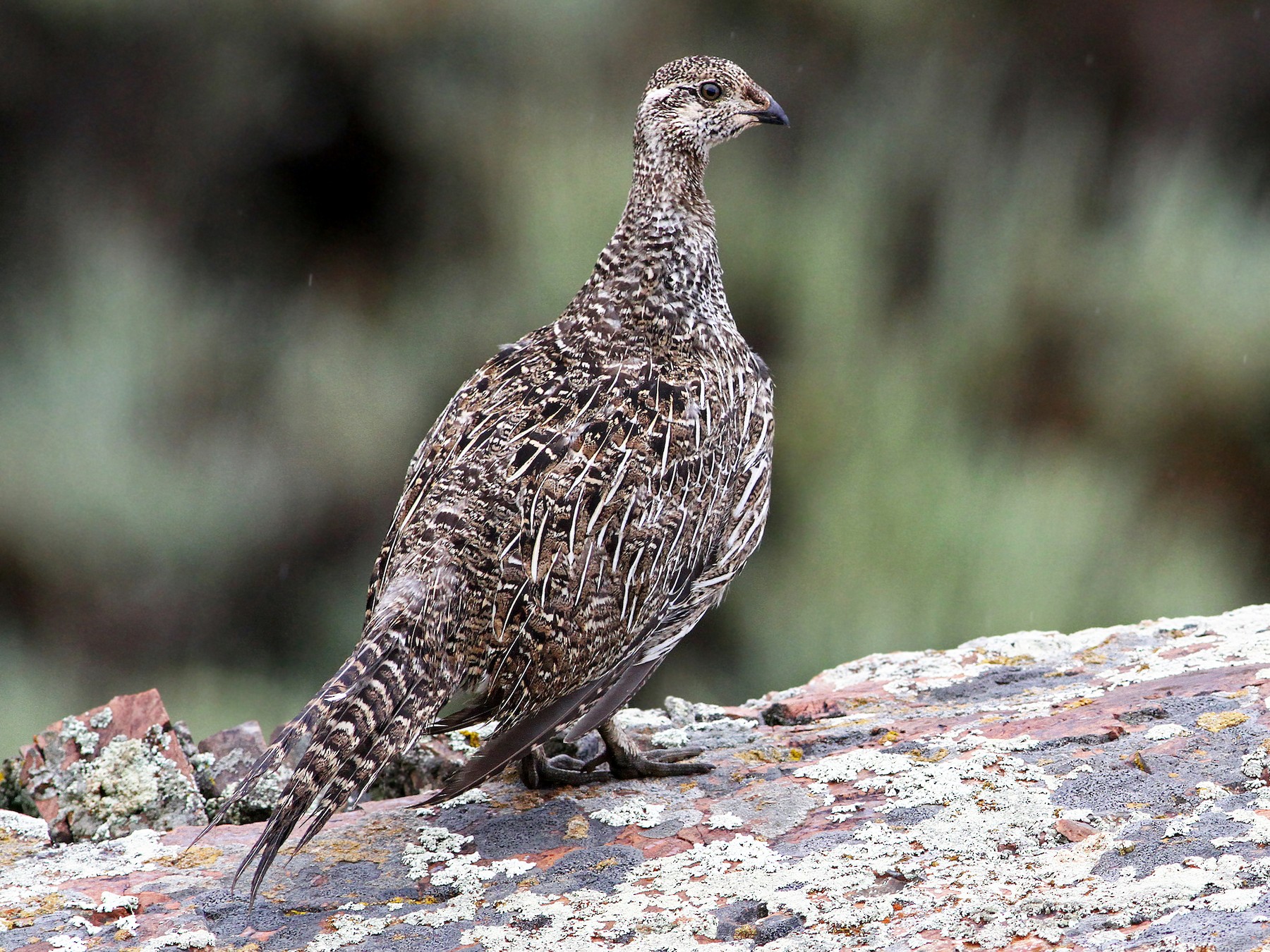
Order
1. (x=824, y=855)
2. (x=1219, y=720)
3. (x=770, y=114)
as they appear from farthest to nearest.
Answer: (x=770, y=114)
(x=1219, y=720)
(x=824, y=855)

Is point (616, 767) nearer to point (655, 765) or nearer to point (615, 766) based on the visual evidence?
point (615, 766)

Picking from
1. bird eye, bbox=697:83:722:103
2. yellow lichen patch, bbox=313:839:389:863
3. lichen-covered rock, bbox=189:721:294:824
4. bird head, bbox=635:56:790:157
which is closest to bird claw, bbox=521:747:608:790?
yellow lichen patch, bbox=313:839:389:863

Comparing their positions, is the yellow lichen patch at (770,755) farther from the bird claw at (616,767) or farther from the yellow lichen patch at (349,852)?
the yellow lichen patch at (349,852)

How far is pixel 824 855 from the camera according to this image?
273 cm

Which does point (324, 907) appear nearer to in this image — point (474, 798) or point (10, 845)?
point (474, 798)

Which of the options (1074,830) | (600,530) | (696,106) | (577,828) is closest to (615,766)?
(577,828)

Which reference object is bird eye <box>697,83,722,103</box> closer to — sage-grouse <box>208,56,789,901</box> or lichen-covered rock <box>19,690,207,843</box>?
sage-grouse <box>208,56,789,901</box>

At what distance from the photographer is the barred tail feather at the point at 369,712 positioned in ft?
8.72

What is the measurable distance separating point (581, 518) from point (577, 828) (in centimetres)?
79

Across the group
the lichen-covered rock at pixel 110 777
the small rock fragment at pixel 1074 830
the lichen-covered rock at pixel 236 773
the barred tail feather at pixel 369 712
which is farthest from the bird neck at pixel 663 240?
the small rock fragment at pixel 1074 830

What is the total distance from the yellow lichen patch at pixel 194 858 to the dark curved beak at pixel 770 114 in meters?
2.72

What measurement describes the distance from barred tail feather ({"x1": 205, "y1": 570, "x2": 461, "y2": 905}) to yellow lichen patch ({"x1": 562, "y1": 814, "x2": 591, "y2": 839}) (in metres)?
0.46

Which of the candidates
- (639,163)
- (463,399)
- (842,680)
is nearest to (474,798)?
(463,399)

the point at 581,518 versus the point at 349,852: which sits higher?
the point at 581,518
